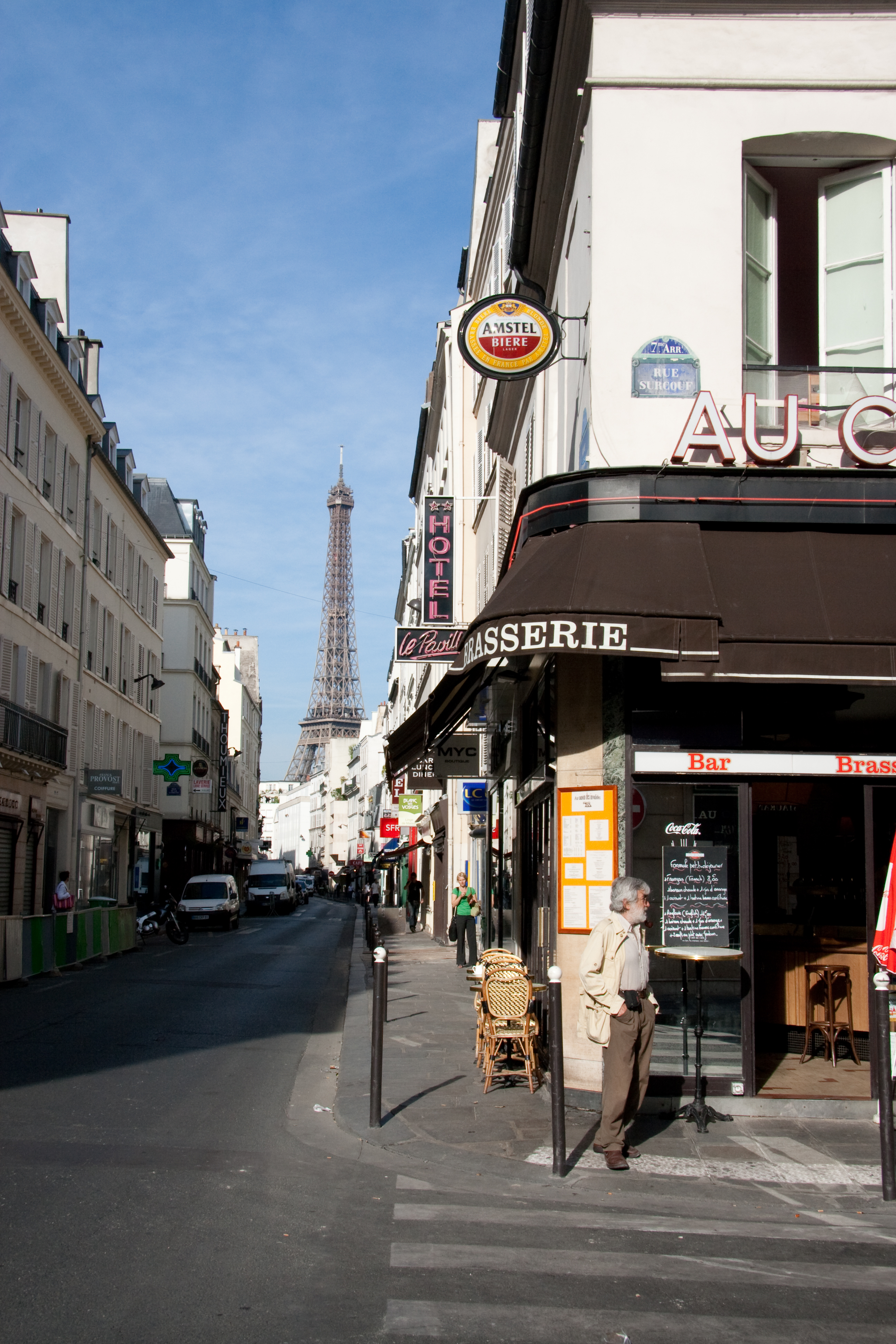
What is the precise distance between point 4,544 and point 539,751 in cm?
2016

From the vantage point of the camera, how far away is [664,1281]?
5609 mm

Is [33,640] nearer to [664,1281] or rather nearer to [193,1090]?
[193,1090]

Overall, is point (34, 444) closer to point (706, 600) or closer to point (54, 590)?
point (54, 590)

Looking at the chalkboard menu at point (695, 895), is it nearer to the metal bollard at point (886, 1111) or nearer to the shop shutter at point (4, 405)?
the metal bollard at point (886, 1111)

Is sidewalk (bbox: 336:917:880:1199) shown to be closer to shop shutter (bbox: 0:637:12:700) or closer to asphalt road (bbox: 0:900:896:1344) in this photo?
asphalt road (bbox: 0:900:896:1344)

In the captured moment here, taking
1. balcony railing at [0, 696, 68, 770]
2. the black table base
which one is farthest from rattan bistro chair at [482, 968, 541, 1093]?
balcony railing at [0, 696, 68, 770]

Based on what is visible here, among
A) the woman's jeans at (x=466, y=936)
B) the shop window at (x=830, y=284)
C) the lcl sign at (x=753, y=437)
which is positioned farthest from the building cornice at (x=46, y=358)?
the lcl sign at (x=753, y=437)

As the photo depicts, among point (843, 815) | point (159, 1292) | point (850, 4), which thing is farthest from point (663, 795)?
point (850, 4)

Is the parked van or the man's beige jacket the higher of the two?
the man's beige jacket

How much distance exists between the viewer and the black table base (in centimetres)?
870

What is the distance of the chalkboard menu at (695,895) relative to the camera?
936cm

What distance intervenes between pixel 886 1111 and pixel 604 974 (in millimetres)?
1794

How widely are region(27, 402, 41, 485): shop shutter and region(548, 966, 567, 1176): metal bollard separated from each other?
26.1 m

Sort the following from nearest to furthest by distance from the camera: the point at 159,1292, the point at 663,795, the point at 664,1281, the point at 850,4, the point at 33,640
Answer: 1. the point at 159,1292
2. the point at 664,1281
3. the point at 663,795
4. the point at 850,4
5. the point at 33,640
